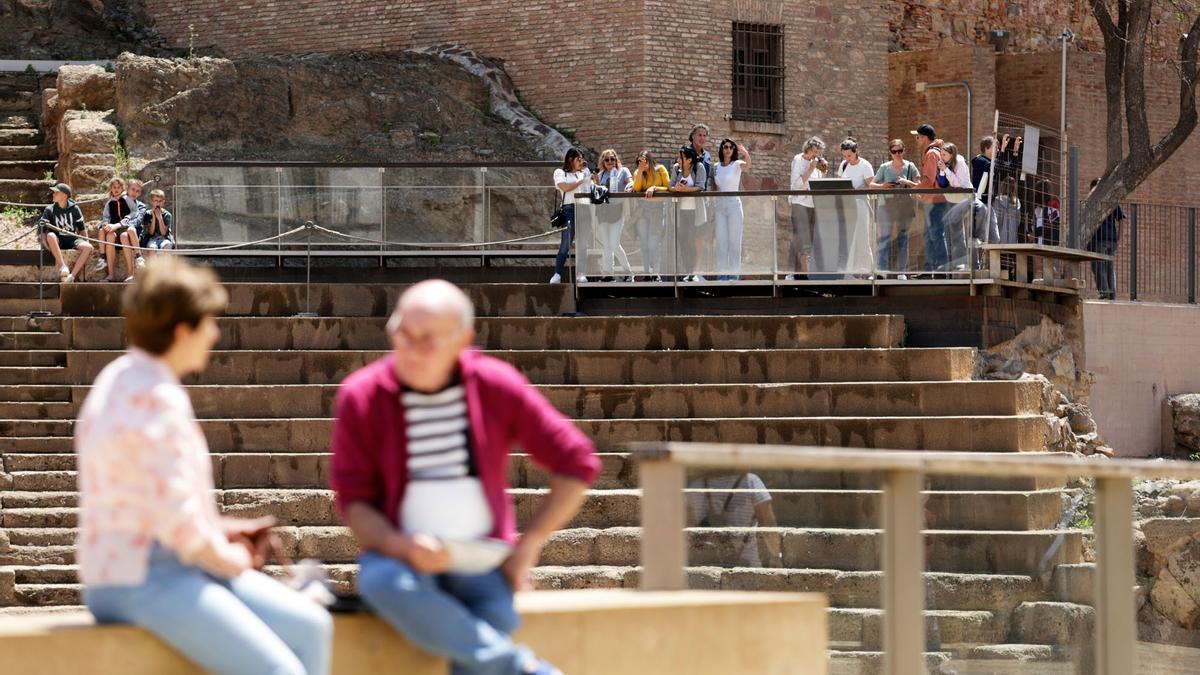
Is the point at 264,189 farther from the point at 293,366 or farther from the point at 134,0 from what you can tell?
the point at 134,0

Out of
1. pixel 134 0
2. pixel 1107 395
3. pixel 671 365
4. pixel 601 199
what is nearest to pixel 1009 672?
pixel 671 365

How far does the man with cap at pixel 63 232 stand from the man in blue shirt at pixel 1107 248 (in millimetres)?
13185

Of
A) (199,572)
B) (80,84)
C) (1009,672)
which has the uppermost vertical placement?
(80,84)

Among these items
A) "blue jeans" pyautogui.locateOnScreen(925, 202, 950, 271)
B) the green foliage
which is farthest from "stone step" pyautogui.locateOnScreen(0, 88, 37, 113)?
"blue jeans" pyautogui.locateOnScreen(925, 202, 950, 271)

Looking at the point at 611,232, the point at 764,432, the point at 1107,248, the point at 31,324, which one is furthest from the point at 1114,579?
the point at 1107,248

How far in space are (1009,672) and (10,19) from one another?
29.5 m

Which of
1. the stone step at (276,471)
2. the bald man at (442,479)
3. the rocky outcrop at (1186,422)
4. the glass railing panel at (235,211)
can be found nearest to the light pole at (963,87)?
the rocky outcrop at (1186,422)

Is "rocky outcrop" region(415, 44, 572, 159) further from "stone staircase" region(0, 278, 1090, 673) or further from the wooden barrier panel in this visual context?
the wooden barrier panel

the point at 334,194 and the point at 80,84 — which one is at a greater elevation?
the point at 80,84

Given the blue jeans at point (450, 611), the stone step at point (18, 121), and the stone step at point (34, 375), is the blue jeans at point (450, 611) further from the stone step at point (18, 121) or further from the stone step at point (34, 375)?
the stone step at point (18, 121)

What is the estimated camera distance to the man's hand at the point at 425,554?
207 inches

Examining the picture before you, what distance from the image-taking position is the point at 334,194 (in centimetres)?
2166

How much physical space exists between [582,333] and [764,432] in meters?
2.56

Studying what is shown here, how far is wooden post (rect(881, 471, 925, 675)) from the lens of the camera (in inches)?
265
